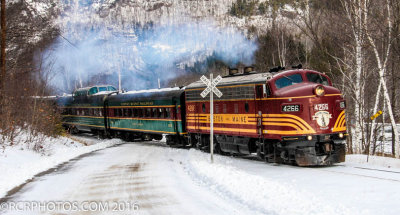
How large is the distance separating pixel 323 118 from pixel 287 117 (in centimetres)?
127

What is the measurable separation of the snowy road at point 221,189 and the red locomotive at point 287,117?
0.76m

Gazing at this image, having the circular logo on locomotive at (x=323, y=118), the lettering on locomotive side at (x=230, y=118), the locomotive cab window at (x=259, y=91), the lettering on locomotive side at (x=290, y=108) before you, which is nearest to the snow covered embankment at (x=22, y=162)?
the lettering on locomotive side at (x=230, y=118)

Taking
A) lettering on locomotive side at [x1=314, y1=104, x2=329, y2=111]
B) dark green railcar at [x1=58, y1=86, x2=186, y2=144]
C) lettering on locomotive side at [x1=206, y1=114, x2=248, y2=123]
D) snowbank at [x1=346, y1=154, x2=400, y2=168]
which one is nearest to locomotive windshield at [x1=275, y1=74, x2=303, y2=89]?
lettering on locomotive side at [x1=314, y1=104, x2=329, y2=111]

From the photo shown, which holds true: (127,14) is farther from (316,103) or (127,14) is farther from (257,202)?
(257,202)

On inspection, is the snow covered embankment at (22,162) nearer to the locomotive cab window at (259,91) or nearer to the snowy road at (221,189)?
the snowy road at (221,189)

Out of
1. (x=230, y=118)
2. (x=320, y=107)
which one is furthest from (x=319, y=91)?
(x=230, y=118)

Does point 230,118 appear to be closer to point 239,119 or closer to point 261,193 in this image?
point 239,119

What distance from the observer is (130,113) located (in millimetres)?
28531

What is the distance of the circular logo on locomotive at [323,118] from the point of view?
13.7m

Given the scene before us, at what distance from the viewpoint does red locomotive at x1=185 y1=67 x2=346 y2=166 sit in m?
13.6

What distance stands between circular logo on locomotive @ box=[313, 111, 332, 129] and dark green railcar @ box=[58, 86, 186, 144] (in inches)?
398

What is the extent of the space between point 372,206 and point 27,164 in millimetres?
13891

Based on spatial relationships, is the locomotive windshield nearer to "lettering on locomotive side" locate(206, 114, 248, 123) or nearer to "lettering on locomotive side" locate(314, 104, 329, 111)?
"lettering on locomotive side" locate(314, 104, 329, 111)

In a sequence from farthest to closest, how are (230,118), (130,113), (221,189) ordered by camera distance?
(130,113), (230,118), (221,189)
